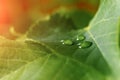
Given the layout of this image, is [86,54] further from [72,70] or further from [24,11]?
[24,11]

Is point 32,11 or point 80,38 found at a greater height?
point 32,11

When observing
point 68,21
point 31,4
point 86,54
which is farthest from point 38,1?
point 86,54

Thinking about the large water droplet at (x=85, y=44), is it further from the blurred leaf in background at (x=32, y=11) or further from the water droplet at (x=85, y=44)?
the blurred leaf in background at (x=32, y=11)

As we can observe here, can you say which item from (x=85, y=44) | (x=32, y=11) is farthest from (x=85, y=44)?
(x=32, y=11)

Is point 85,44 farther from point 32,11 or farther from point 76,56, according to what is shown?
point 32,11

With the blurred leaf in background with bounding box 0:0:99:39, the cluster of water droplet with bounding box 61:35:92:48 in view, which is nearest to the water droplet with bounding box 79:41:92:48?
the cluster of water droplet with bounding box 61:35:92:48

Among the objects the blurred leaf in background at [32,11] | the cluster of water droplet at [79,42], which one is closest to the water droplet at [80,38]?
the cluster of water droplet at [79,42]

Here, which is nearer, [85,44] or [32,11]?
[85,44]

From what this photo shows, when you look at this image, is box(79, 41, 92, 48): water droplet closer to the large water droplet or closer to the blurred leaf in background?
the large water droplet

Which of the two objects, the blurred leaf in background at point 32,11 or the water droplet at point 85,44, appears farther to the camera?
the blurred leaf in background at point 32,11
